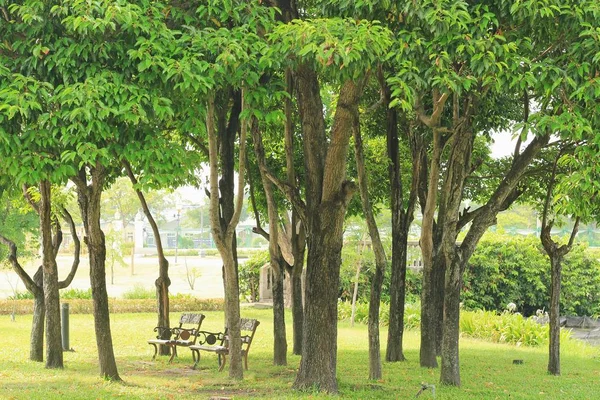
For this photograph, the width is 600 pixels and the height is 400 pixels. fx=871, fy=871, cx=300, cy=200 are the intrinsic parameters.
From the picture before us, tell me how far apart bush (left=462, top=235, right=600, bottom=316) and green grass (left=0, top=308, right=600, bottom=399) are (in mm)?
7156

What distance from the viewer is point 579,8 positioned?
9.98m

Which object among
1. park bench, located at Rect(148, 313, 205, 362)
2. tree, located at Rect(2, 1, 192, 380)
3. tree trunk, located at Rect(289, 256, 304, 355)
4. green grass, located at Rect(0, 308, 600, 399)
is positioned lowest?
green grass, located at Rect(0, 308, 600, 399)

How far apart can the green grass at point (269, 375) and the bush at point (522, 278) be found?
7156 mm

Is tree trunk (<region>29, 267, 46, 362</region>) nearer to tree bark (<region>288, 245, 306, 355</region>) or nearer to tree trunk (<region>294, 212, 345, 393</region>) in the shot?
tree bark (<region>288, 245, 306, 355</region>)

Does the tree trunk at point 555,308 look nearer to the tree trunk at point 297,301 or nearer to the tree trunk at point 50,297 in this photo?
the tree trunk at point 297,301

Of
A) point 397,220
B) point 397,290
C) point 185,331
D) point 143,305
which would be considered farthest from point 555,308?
point 143,305

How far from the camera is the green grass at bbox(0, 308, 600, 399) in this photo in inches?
490

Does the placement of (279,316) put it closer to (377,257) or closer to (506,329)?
(377,257)

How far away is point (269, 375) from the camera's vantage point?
14719 mm

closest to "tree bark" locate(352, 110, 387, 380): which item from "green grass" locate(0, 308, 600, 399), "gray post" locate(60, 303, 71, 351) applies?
"green grass" locate(0, 308, 600, 399)

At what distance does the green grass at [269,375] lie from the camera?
40.9 feet

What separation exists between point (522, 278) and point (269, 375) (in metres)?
17.4

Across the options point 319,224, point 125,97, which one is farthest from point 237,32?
point 319,224

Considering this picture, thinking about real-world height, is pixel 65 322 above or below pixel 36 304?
below
